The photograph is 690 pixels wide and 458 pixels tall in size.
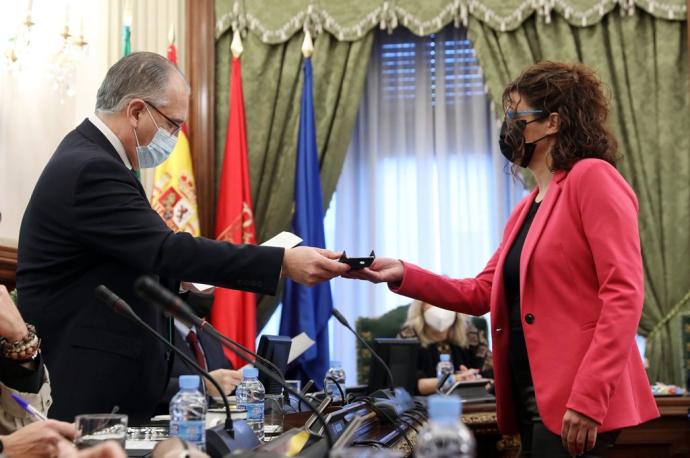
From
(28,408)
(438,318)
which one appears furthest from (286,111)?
(28,408)

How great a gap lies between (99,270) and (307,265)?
22.9 inches

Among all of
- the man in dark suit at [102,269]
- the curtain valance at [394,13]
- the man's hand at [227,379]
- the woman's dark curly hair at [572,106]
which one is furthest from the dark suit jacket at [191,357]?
the curtain valance at [394,13]

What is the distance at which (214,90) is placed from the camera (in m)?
5.78

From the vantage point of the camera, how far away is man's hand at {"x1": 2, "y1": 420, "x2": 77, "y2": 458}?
1527mm

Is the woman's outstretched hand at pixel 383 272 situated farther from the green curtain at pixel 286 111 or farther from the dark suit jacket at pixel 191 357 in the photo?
the green curtain at pixel 286 111

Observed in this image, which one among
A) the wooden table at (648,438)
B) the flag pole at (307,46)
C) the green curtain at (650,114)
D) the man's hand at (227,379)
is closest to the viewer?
the man's hand at (227,379)

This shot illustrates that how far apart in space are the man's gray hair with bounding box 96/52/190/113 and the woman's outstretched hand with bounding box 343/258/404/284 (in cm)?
84

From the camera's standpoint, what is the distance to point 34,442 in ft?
5.02

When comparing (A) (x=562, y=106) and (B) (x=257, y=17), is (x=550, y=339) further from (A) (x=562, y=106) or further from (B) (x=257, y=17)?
(B) (x=257, y=17)

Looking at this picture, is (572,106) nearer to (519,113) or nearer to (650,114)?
(519,113)

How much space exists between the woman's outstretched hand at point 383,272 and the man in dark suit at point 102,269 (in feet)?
1.15

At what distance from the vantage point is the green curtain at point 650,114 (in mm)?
5277

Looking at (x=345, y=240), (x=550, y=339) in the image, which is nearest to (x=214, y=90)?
(x=345, y=240)

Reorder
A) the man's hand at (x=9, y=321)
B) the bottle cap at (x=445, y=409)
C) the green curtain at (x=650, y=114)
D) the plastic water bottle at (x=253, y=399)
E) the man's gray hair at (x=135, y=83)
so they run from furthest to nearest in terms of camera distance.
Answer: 1. the green curtain at (x=650, y=114)
2. the man's gray hair at (x=135, y=83)
3. the plastic water bottle at (x=253, y=399)
4. the man's hand at (x=9, y=321)
5. the bottle cap at (x=445, y=409)
